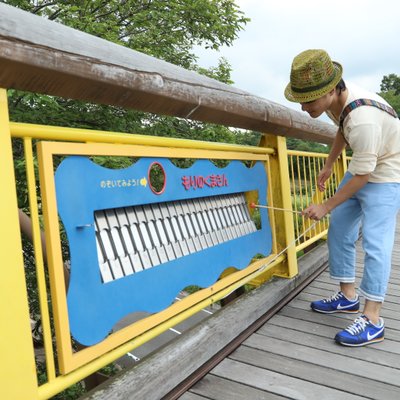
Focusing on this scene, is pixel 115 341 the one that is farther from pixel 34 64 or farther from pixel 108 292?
pixel 34 64

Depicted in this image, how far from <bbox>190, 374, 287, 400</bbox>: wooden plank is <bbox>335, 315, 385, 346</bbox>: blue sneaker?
1.93 feet

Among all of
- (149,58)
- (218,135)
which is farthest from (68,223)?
(218,135)

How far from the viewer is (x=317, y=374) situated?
183cm

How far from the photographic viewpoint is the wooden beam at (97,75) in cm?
103

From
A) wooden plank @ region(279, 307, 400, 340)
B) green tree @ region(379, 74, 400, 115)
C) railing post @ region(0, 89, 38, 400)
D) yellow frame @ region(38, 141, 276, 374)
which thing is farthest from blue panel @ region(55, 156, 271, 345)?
green tree @ region(379, 74, 400, 115)

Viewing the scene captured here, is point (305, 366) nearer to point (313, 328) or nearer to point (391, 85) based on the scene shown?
point (313, 328)

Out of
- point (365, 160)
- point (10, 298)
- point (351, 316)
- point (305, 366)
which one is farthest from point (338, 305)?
point (10, 298)

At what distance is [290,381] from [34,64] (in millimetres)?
1574

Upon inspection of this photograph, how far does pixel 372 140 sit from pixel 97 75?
4.39ft

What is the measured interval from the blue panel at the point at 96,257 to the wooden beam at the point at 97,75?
25 centimetres

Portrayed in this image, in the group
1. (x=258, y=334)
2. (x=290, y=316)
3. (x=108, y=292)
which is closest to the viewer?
(x=108, y=292)

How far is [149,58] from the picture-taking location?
153cm

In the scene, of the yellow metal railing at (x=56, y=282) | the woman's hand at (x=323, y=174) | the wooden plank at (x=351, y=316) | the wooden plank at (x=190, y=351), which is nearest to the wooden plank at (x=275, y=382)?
the wooden plank at (x=190, y=351)

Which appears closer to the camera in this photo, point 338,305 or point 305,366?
point 305,366
